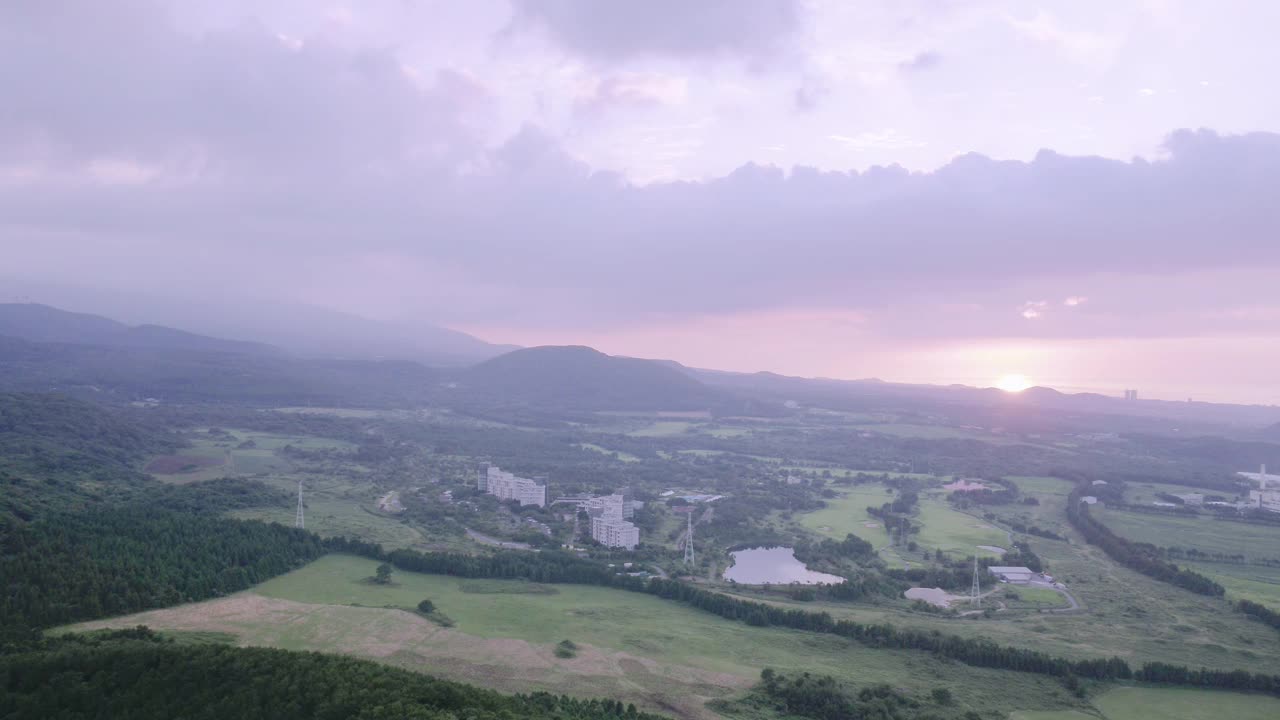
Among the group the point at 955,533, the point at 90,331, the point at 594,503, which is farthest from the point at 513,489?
the point at 90,331

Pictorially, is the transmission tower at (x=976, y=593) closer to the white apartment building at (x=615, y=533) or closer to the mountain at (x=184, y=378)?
the white apartment building at (x=615, y=533)

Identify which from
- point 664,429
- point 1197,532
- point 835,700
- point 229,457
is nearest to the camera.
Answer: point 835,700

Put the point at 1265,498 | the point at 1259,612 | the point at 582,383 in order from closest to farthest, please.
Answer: the point at 1259,612 → the point at 1265,498 → the point at 582,383

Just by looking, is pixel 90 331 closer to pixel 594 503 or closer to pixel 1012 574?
pixel 594 503

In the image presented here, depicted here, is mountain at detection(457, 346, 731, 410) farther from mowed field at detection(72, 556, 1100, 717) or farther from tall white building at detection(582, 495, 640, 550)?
mowed field at detection(72, 556, 1100, 717)

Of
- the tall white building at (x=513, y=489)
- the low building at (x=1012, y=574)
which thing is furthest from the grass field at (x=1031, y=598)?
the tall white building at (x=513, y=489)

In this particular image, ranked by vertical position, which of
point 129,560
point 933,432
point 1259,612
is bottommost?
point 1259,612

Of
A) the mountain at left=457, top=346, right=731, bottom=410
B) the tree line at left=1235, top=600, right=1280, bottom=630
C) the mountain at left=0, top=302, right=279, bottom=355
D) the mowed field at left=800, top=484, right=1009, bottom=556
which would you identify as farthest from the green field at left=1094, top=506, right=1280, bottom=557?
the mountain at left=0, top=302, right=279, bottom=355
